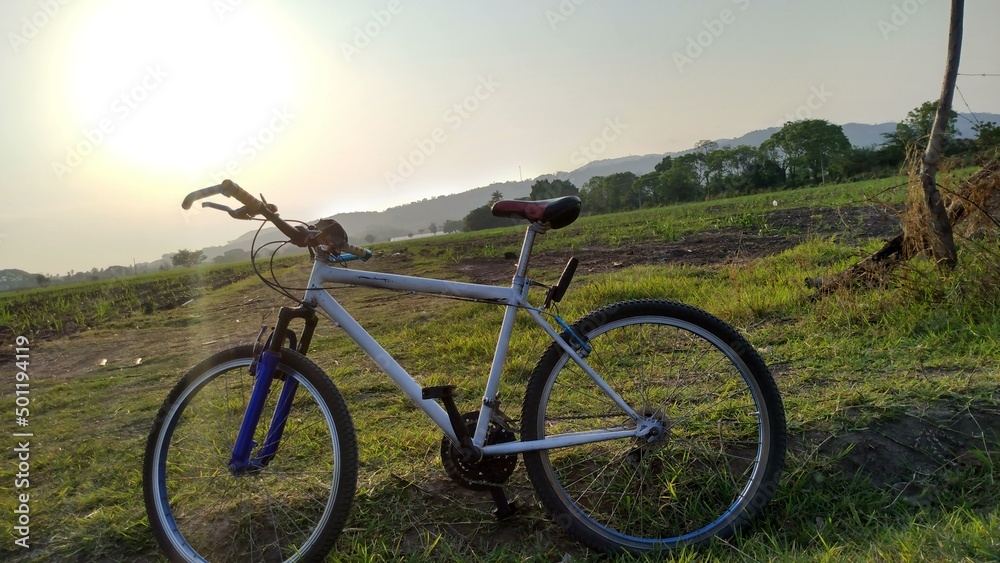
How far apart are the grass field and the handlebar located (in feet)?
3.71

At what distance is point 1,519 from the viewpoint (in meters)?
2.68

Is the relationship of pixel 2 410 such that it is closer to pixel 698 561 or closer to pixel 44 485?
pixel 44 485

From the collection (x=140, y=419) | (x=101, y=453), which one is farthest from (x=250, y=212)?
(x=140, y=419)

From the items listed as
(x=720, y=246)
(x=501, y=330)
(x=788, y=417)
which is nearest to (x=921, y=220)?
(x=788, y=417)

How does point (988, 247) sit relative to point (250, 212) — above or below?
below

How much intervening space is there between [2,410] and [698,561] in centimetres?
553

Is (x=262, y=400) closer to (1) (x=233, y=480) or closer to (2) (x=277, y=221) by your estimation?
(1) (x=233, y=480)

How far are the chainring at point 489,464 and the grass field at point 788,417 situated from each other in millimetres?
225

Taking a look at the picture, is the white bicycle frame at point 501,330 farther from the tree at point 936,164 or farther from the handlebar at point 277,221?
the tree at point 936,164

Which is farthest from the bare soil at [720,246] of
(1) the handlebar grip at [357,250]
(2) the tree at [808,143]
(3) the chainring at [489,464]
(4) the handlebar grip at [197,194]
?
(2) the tree at [808,143]

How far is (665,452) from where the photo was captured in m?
2.57

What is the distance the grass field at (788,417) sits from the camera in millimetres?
2215

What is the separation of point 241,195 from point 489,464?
4.65 feet

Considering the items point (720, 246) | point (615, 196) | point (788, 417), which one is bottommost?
point (788, 417)
